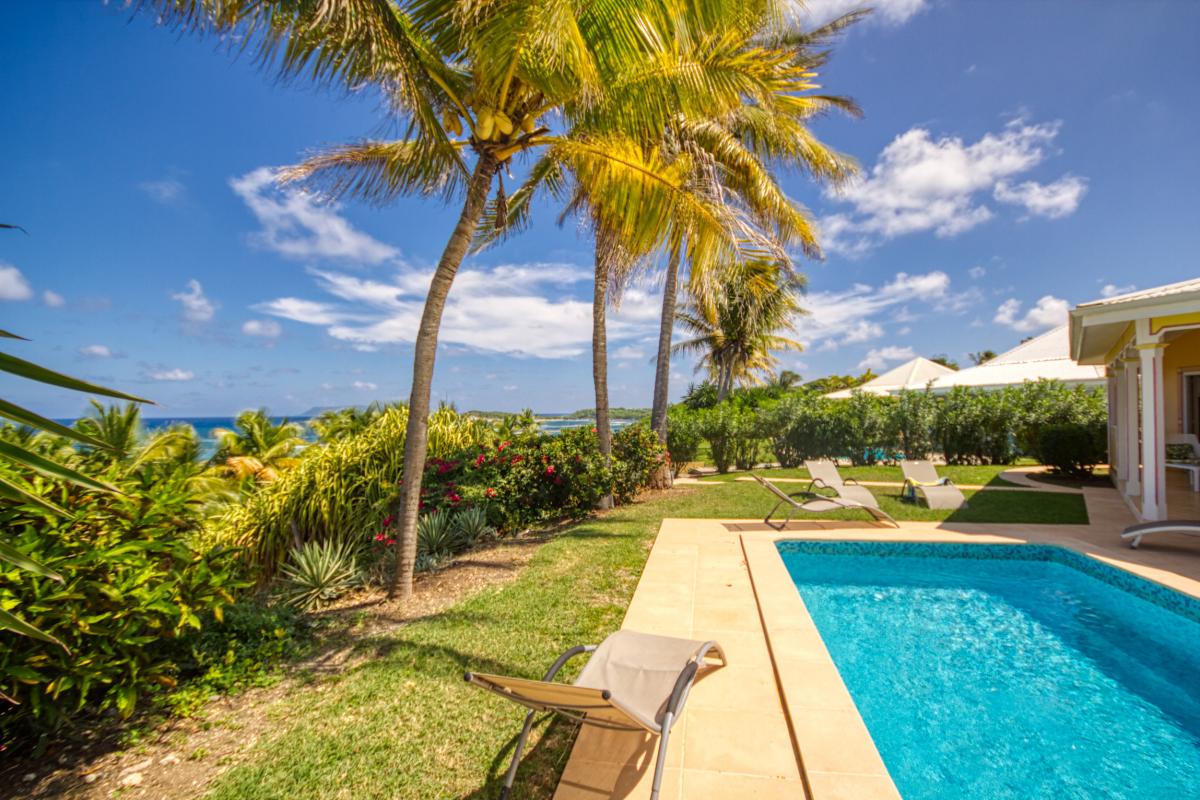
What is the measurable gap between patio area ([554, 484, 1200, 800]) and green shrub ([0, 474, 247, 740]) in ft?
8.31

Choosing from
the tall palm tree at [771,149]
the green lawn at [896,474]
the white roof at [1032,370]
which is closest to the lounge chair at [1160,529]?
the green lawn at [896,474]

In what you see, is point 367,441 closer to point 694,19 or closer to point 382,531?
point 382,531

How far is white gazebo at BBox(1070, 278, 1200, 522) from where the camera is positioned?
6879mm

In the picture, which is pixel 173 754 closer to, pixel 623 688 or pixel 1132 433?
pixel 623 688

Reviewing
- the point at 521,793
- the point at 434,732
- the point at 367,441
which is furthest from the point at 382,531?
the point at 521,793

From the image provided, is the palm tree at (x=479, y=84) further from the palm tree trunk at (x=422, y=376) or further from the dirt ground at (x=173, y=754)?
the dirt ground at (x=173, y=754)

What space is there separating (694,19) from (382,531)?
6976 mm

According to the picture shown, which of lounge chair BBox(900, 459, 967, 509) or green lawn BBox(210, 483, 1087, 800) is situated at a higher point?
lounge chair BBox(900, 459, 967, 509)

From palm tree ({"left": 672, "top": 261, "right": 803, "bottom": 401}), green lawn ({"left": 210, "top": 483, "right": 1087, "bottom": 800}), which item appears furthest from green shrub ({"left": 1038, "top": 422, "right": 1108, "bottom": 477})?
green lawn ({"left": 210, "top": 483, "right": 1087, "bottom": 800})

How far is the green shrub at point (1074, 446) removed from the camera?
12219 millimetres

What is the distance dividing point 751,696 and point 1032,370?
1745 centimetres

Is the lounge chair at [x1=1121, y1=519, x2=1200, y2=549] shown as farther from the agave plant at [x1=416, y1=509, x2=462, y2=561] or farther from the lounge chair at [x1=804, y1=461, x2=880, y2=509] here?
the agave plant at [x1=416, y1=509, x2=462, y2=561]

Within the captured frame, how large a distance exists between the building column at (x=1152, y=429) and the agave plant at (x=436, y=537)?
1001 centimetres

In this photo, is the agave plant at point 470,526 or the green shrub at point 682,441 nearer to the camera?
the agave plant at point 470,526
